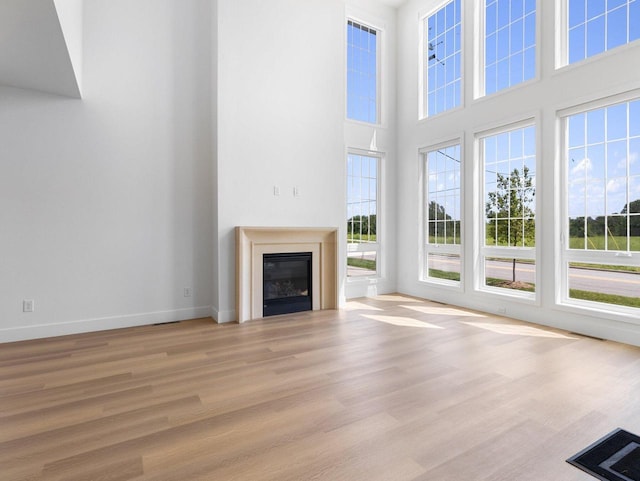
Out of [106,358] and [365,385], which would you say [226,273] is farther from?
[365,385]

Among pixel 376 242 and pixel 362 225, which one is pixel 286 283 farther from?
pixel 376 242

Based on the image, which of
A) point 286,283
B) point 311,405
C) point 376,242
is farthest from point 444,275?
point 311,405

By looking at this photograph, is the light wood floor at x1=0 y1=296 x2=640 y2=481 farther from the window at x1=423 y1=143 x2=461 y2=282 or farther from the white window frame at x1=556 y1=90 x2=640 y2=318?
the window at x1=423 y1=143 x2=461 y2=282

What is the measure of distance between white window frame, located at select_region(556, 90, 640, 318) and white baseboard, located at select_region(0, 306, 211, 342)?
4.36 m

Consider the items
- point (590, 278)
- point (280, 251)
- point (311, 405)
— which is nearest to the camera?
point (311, 405)

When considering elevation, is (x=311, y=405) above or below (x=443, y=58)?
below

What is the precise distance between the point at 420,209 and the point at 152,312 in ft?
14.0

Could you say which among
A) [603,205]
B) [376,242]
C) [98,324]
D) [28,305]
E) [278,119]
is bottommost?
[98,324]

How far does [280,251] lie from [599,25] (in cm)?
438

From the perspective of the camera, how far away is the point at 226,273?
4.34 metres

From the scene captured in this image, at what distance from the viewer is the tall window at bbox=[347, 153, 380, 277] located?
226 inches

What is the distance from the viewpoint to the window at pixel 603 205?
3453 mm

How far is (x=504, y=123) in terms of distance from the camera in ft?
14.6

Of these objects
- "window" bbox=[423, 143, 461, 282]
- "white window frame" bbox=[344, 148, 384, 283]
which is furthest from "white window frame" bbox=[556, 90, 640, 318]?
"white window frame" bbox=[344, 148, 384, 283]
